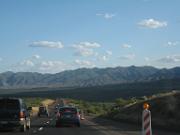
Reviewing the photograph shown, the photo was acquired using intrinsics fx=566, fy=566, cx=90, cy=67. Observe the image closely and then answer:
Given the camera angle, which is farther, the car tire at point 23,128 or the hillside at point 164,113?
the hillside at point 164,113

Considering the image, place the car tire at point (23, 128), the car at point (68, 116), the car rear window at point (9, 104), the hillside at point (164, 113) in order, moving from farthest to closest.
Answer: the hillside at point (164, 113) < the car at point (68, 116) < the car tire at point (23, 128) < the car rear window at point (9, 104)

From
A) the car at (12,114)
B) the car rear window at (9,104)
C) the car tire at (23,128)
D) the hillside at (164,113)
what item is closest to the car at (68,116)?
the hillside at (164,113)

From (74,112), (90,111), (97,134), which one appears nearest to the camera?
(97,134)

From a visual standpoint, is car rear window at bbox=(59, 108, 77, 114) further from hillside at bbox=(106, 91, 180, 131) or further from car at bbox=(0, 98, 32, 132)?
car at bbox=(0, 98, 32, 132)

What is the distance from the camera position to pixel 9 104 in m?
33.8

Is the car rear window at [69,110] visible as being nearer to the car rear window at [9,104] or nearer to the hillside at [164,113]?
the hillside at [164,113]

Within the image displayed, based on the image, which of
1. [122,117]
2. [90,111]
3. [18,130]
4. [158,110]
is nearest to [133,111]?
[122,117]

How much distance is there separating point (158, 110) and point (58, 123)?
13.4 meters

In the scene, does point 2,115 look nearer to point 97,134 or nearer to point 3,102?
point 3,102

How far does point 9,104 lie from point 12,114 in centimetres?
83

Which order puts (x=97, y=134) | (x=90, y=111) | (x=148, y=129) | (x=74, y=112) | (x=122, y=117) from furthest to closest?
(x=90, y=111) < (x=122, y=117) < (x=74, y=112) < (x=97, y=134) < (x=148, y=129)

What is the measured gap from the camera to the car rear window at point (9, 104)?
3362cm

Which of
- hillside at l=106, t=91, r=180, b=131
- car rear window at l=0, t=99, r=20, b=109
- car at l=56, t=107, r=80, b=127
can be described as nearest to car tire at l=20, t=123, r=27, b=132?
car rear window at l=0, t=99, r=20, b=109

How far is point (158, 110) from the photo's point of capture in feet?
173
